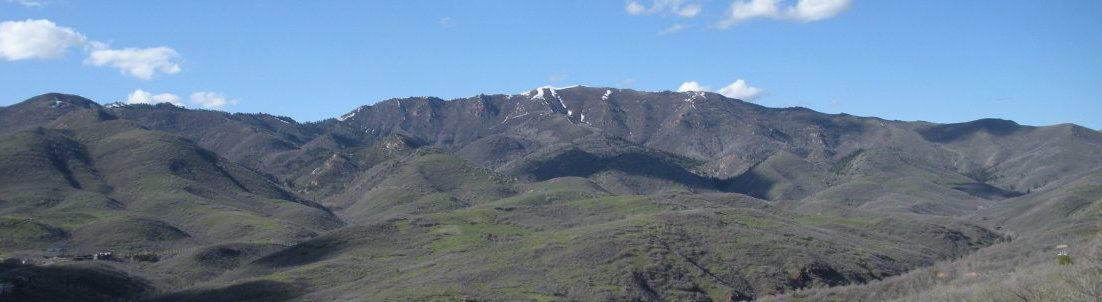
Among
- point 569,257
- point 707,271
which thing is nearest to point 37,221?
point 569,257

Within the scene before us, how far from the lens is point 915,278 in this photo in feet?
292

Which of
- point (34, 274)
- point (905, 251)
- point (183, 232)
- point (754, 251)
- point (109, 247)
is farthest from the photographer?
point (183, 232)

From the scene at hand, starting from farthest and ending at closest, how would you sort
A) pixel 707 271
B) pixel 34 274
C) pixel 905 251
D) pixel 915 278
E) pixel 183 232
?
pixel 183 232, pixel 905 251, pixel 707 271, pixel 34 274, pixel 915 278

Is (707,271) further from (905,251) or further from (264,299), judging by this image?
(264,299)

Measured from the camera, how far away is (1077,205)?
627ft

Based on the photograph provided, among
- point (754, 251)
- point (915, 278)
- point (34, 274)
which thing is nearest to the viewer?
point (915, 278)

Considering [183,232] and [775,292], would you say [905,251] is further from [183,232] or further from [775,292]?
[183,232]

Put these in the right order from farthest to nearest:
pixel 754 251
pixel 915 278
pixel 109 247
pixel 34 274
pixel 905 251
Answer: pixel 109 247, pixel 905 251, pixel 754 251, pixel 34 274, pixel 915 278

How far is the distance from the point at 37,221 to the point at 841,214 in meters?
142

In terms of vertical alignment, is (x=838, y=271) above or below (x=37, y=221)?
below

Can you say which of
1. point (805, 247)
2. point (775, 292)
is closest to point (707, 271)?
point (775, 292)

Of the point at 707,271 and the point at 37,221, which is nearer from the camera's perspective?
the point at 707,271

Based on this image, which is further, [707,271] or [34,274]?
[707,271]

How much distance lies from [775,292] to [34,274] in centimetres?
7732
